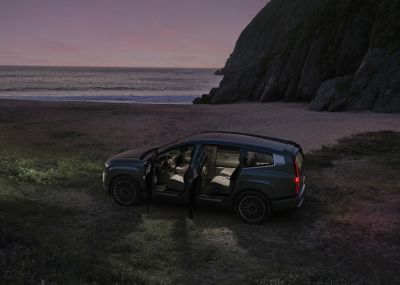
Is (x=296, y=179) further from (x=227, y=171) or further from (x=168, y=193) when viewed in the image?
(x=168, y=193)

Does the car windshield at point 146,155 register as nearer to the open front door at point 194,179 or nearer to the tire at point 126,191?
the tire at point 126,191

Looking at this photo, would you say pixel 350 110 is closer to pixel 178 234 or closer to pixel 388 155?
pixel 388 155

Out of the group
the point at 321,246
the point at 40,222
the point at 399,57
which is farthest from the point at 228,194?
the point at 399,57

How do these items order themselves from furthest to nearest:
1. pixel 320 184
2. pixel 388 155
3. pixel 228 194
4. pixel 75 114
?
pixel 75 114
pixel 388 155
pixel 320 184
pixel 228 194

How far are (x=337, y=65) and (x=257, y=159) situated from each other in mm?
31451

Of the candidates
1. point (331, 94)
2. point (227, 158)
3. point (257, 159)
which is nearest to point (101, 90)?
point (331, 94)

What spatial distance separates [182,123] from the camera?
88.8ft

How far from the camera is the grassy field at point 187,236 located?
21.8 ft

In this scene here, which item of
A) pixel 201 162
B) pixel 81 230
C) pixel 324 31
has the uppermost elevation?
pixel 324 31

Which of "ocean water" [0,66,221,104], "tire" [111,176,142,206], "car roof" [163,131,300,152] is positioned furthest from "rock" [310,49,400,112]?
"ocean water" [0,66,221,104]

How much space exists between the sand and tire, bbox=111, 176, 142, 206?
8063 millimetres

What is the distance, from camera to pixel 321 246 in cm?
853

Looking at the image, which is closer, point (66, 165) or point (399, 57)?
point (66, 165)

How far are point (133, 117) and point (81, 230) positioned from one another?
20.8m
